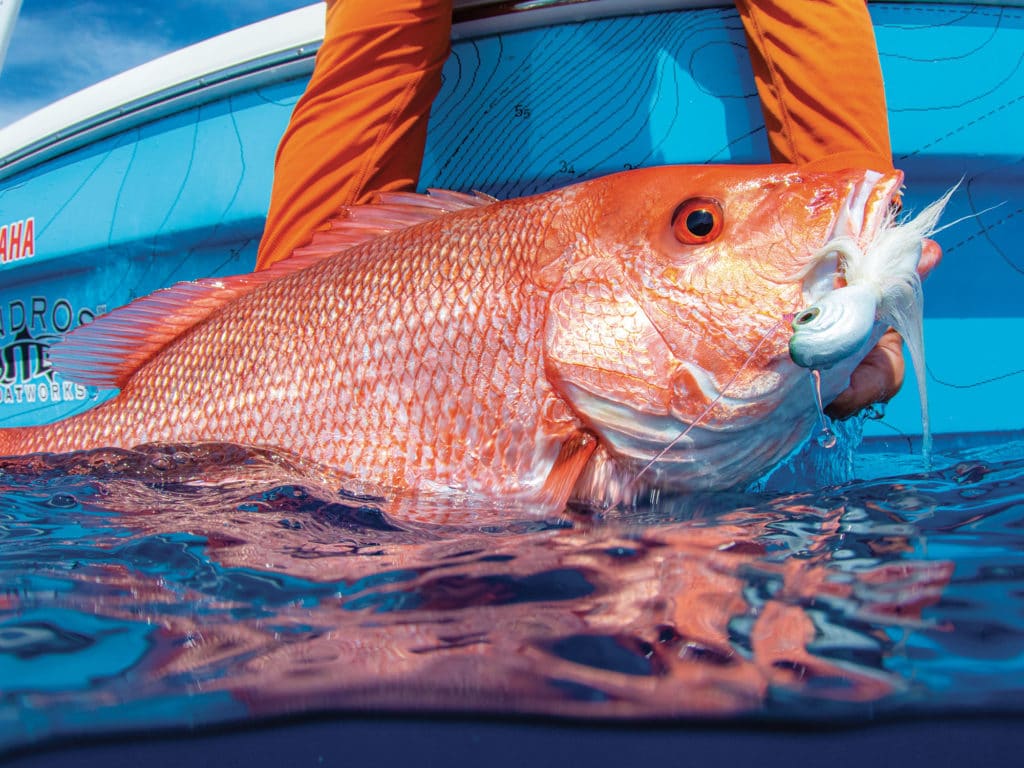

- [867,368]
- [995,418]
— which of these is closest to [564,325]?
[867,368]

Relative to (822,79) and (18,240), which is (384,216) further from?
(18,240)

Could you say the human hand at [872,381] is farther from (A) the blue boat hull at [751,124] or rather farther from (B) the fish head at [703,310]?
(A) the blue boat hull at [751,124]

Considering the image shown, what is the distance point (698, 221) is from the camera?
1.21 m

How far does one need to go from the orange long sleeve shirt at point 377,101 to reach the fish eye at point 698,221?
702mm

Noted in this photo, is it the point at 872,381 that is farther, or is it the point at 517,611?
the point at 872,381

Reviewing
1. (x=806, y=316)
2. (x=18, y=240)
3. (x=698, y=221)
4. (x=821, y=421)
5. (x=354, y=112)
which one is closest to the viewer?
(x=806, y=316)

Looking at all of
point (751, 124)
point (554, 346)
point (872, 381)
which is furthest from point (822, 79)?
point (554, 346)

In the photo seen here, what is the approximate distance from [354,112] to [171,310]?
0.71m

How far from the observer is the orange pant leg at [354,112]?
1957mm

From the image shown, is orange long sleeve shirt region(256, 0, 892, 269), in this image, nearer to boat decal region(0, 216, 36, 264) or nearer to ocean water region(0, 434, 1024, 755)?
ocean water region(0, 434, 1024, 755)

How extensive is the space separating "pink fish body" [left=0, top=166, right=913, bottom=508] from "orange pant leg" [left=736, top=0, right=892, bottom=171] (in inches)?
24.7

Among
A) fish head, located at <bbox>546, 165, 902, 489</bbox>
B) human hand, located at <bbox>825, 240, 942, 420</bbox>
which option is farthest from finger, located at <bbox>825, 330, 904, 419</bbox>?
fish head, located at <bbox>546, 165, 902, 489</bbox>

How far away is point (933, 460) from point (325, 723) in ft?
5.17

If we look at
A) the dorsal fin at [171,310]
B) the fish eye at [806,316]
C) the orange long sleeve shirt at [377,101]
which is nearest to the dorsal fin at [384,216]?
the dorsal fin at [171,310]
